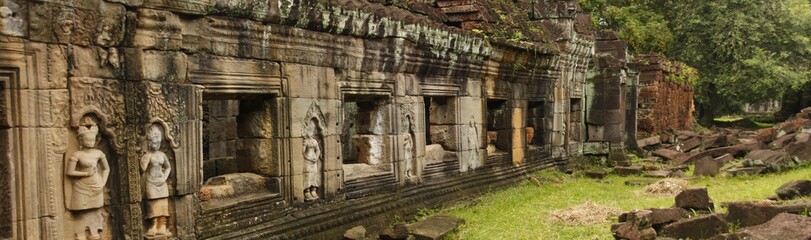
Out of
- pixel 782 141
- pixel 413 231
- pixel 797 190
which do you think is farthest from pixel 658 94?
pixel 413 231

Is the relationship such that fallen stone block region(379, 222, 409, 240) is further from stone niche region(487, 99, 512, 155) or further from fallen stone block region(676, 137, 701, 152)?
fallen stone block region(676, 137, 701, 152)

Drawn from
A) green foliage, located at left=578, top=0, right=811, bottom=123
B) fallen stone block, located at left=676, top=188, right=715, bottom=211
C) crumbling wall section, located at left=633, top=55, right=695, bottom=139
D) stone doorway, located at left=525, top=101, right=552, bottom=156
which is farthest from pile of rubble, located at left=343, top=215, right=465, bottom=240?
green foliage, located at left=578, top=0, right=811, bottom=123

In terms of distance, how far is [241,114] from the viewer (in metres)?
6.40

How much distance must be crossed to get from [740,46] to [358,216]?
22816 mm

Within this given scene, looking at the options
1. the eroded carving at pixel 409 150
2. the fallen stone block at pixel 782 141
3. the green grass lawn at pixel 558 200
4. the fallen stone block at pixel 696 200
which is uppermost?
the eroded carving at pixel 409 150

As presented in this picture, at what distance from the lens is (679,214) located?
22.5 ft

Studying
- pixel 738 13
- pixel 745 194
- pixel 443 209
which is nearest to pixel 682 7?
pixel 738 13

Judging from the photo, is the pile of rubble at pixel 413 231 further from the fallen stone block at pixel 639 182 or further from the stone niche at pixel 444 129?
the fallen stone block at pixel 639 182

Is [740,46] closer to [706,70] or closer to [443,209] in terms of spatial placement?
[706,70]

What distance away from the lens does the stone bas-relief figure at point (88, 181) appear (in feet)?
14.8

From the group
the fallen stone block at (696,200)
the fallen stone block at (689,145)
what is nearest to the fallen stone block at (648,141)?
the fallen stone block at (689,145)

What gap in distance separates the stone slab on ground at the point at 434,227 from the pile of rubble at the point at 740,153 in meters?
5.91

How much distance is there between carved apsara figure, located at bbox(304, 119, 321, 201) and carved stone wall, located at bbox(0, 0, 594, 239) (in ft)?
0.05

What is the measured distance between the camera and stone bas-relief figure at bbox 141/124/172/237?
16.4 feet
